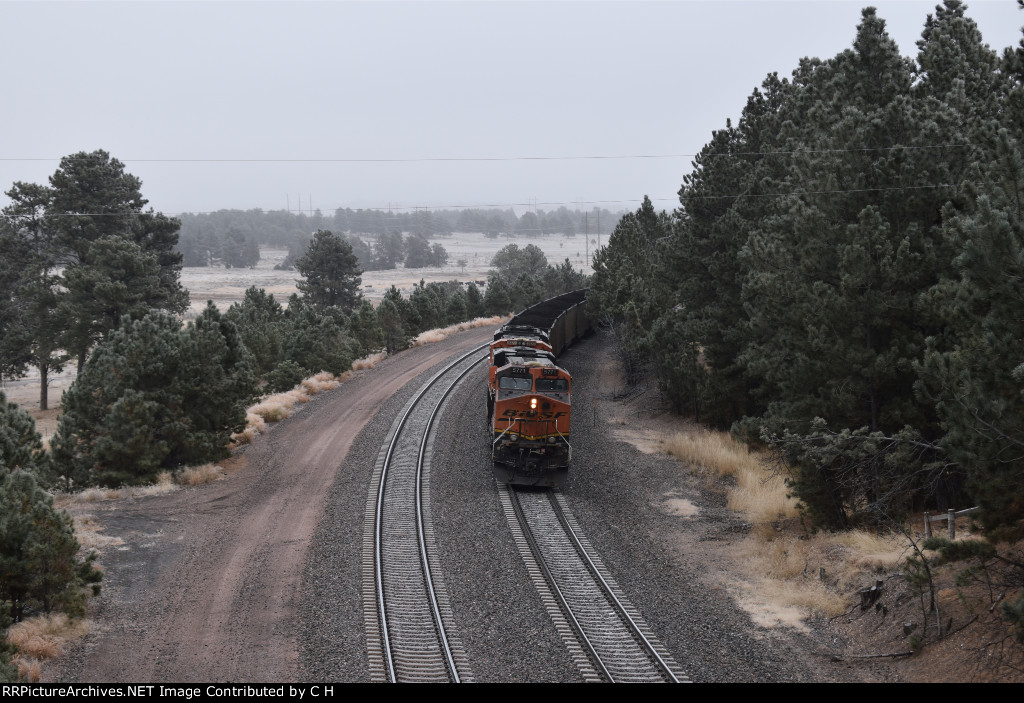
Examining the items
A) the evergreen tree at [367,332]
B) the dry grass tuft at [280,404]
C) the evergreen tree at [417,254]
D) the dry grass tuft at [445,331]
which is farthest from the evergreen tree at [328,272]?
the evergreen tree at [417,254]

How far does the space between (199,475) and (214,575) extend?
24.8 feet

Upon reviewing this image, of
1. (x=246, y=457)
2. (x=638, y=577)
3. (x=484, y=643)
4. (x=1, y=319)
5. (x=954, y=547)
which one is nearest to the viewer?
(x=954, y=547)

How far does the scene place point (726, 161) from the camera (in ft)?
99.2

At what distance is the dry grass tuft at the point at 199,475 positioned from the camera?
23484 millimetres

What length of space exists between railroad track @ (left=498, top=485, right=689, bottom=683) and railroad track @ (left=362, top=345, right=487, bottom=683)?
202 centimetres

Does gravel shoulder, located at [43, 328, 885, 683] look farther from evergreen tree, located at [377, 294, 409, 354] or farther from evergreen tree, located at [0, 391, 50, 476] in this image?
evergreen tree, located at [377, 294, 409, 354]

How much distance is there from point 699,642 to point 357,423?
19.2 meters

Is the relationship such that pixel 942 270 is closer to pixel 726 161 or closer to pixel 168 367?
pixel 726 161

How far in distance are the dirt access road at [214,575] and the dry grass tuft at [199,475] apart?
0.42 metres

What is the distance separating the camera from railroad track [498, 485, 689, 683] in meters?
13.0

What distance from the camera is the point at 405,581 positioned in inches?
650

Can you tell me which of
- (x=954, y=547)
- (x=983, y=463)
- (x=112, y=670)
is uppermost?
(x=983, y=463)

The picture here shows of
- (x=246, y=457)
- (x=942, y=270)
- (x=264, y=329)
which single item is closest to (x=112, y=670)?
(x=246, y=457)

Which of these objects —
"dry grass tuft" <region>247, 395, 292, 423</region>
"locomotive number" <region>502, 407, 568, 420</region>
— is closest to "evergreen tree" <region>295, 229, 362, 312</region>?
"dry grass tuft" <region>247, 395, 292, 423</region>
